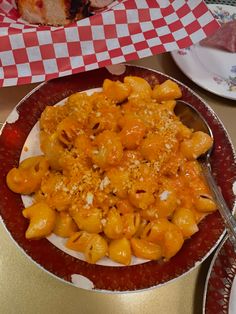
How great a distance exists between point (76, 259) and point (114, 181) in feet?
0.52

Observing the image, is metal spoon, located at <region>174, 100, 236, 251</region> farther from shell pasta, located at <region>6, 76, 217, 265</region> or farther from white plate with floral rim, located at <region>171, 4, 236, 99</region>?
white plate with floral rim, located at <region>171, 4, 236, 99</region>

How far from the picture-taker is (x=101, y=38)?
99cm

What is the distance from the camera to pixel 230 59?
1.11m

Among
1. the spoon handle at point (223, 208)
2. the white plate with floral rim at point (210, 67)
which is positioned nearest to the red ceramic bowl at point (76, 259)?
the spoon handle at point (223, 208)

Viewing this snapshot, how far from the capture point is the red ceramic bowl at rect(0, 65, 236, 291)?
2.26ft

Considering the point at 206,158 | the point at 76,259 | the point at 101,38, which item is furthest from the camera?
the point at 101,38

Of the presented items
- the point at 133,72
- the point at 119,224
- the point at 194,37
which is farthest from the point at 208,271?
the point at 194,37

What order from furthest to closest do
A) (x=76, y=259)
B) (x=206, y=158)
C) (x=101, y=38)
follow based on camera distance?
1. (x=101, y=38)
2. (x=206, y=158)
3. (x=76, y=259)

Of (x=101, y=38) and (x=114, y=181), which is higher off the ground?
(x=101, y=38)

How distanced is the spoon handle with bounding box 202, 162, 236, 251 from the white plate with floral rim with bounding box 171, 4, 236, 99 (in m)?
0.30

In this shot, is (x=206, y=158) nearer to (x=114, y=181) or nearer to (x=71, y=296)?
(x=114, y=181)

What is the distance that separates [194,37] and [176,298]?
2.09ft

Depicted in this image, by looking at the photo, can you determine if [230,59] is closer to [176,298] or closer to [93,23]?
[93,23]

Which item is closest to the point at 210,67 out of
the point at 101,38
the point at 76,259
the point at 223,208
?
the point at 101,38
